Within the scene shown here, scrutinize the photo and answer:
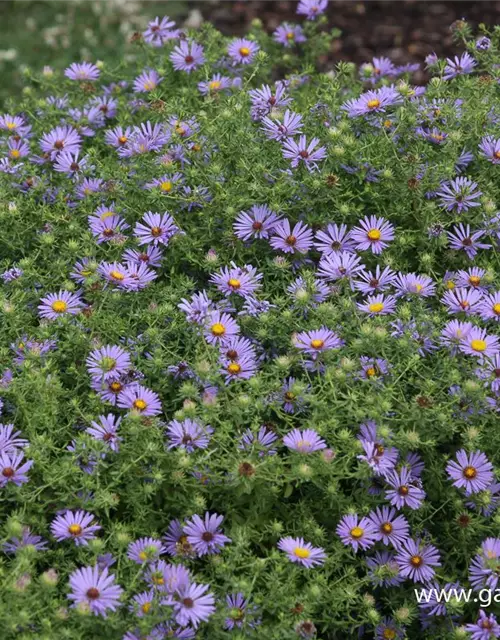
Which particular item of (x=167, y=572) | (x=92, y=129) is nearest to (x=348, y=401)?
(x=167, y=572)

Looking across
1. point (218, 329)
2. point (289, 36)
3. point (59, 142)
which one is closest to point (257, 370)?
point (218, 329)

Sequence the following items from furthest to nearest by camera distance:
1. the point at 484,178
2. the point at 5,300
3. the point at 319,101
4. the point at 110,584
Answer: the point at 319,101 → the point at 484,178 → the point at 5,300 → the point at 110,584

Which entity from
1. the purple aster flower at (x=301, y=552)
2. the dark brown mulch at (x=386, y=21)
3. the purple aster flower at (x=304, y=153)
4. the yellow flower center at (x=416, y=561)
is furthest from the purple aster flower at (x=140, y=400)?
the dark brown mulch at (x=386, y=21)

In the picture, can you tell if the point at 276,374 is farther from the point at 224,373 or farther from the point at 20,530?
the point at 20,530

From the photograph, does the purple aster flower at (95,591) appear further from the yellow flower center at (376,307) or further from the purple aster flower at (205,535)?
the yellow flower center at (376,307)

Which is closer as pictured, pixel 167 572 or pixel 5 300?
pixel 167 572

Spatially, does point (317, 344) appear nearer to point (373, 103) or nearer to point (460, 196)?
point (460, 196)
